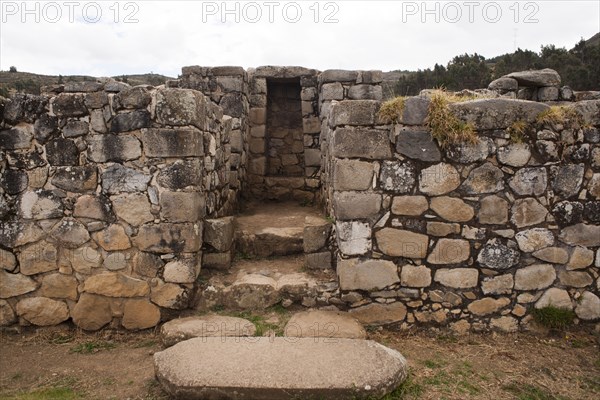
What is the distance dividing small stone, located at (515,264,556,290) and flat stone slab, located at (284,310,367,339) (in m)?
1.52

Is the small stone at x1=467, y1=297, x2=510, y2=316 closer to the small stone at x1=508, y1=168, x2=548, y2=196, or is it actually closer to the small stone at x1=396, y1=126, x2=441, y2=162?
the small stone at x1=508, y1=168, x2=548, y2=196

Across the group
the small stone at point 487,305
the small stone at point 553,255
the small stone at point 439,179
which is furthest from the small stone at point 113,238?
the small stone at point 553,255

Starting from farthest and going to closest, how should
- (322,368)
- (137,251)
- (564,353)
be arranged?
(137,251) < (564,353) < (322,368)

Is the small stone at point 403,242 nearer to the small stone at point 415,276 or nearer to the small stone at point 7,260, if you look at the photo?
the small stone at point 415,276

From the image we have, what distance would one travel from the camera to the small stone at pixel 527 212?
12.8 feet

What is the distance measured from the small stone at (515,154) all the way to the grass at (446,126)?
27 cm

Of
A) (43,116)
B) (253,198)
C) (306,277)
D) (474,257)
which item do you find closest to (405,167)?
(474,257)

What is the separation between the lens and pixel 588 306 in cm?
401

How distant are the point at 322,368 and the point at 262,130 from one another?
200 inches

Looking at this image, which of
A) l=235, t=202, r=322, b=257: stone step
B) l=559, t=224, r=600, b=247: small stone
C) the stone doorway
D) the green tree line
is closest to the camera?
l=559, t=224, r=600, b=247: small stone

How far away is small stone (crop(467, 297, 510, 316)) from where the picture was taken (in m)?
3.98

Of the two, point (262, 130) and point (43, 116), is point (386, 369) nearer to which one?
point (43, 116)

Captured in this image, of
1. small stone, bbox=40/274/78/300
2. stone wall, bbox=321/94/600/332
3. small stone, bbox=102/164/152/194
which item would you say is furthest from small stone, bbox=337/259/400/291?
small stone, bbox=40/274/78/300

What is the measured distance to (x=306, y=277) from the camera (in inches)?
172
